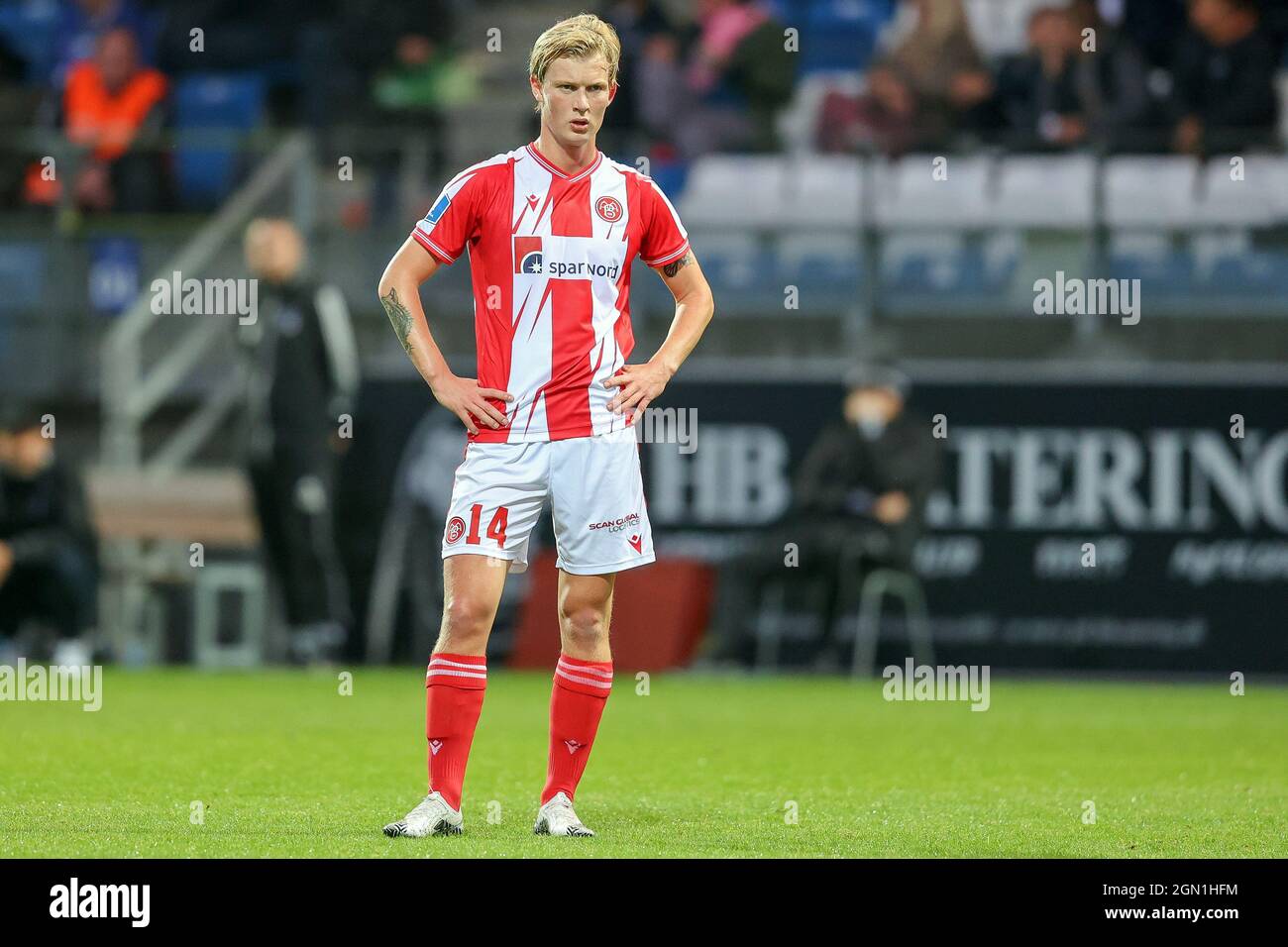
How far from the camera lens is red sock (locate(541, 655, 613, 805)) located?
661cm

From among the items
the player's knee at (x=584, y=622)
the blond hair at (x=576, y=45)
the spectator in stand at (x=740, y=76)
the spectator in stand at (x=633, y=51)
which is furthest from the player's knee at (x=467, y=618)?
the spectator in stand at (x=740, y=76)

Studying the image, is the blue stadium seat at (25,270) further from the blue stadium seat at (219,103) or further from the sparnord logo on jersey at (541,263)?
the sparnord logo on jersey at (541,263)

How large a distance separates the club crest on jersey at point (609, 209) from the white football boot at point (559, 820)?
5.77 ft

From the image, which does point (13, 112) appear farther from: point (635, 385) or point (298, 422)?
point (635, 385)

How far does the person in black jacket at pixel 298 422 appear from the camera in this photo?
1459 centimetres

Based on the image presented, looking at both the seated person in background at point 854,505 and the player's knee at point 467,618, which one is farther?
the seated person in background at point 854,505

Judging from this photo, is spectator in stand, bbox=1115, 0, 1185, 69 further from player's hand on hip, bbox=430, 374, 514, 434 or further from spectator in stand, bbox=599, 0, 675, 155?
player's hand on hip, bbox=430, 374, 514, 434

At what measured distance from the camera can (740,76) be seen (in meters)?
16.8

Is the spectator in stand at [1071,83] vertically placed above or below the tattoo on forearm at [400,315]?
above

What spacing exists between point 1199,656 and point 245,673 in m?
6.32

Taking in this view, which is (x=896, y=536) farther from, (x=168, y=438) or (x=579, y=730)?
(x=579, y=730)

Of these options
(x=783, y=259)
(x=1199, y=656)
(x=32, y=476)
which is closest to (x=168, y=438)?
(x=32, y=476)
